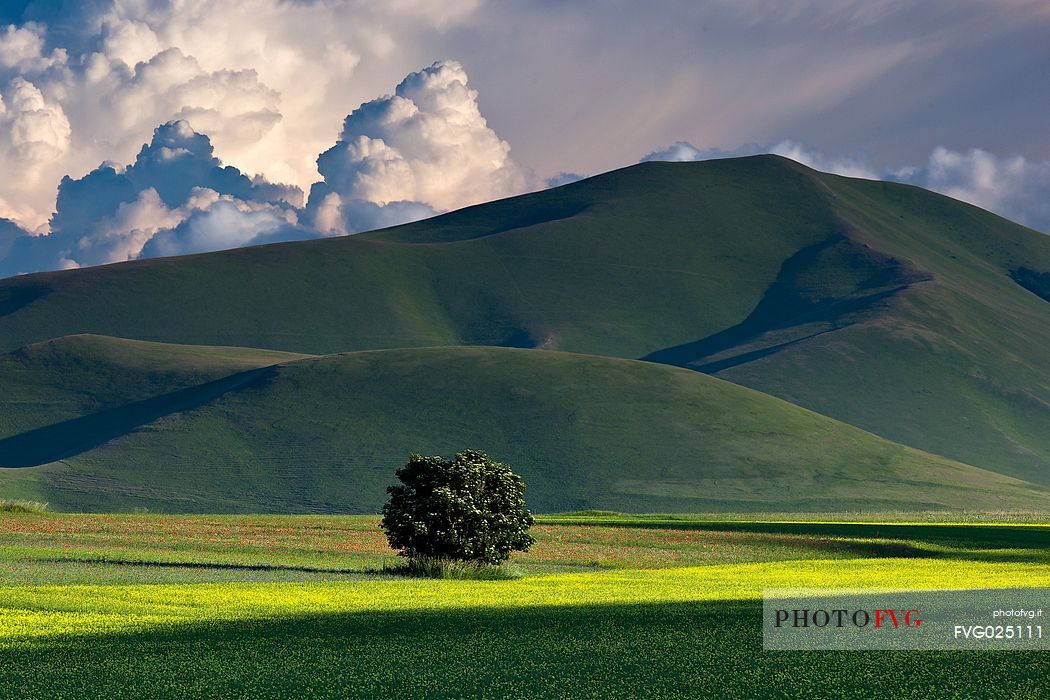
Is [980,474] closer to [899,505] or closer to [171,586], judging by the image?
[899,505]

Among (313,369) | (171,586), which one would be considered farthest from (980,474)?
(171,586)

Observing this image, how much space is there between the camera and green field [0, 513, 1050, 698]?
19.6m

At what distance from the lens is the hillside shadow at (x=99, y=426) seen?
591ft

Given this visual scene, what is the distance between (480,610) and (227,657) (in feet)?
31.2

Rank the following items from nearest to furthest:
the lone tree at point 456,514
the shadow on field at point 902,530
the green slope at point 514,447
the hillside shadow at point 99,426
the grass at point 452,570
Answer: the grass at point 452,570, the lone tree at point 456,514, the shadow on field at point 902,530, the green slope at point 514,447, the hillside shadow at point 99,426

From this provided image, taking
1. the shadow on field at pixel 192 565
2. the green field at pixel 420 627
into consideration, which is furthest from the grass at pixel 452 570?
the shadow on field at pixel 192 565

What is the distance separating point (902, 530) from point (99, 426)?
139 m

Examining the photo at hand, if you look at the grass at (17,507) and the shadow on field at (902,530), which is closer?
the shadow on field at (902,530)

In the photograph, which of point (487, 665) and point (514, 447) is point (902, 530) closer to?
point (487, 665)

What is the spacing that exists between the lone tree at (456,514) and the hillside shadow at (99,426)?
138718mm

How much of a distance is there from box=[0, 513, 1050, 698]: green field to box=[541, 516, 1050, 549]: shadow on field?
1102 centimetres

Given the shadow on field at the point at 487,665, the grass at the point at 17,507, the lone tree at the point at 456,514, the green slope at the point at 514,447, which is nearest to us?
the shadow on field at the point at 487,665

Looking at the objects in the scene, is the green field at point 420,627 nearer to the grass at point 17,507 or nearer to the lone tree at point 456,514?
the lone tree at point 456,514

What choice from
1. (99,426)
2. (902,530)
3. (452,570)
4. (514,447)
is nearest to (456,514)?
(452,570)
